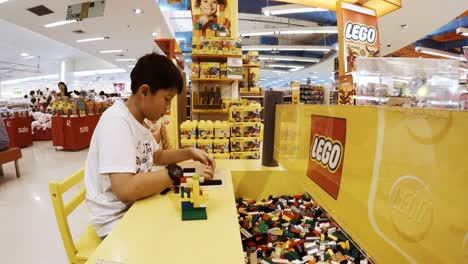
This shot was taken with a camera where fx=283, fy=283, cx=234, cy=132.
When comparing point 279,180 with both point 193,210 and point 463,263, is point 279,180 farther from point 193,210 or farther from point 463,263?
point 463,263

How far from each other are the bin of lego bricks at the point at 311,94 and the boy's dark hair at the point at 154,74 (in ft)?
32.2

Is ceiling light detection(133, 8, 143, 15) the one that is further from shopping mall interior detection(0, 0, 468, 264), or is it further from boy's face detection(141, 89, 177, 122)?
boy's face detection(141, 89, 177, 122)

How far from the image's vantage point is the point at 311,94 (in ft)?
35.6

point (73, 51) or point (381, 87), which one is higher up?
point (73, 51)

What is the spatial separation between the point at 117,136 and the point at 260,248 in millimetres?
859

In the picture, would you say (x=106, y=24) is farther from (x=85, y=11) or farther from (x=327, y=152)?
(x=327, y=152)

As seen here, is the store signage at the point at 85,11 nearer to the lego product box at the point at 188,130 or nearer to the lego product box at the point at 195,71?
the lego product box at the point at 195,71

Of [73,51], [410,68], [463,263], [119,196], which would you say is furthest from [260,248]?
[73,51]

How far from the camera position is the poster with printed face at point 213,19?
4180 millimetres

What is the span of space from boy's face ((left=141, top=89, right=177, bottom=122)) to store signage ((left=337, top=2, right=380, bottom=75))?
4.48 meters

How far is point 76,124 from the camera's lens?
757 cm

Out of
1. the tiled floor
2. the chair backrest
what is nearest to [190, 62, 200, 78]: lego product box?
the tiled floor

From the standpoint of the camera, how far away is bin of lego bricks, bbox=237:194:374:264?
4.24 ft

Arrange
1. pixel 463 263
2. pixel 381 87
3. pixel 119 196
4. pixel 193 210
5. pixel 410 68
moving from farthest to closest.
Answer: pixel 381 87, pixel 410 68, pixel 119 196, pixel 193 210, pixel 463 263
